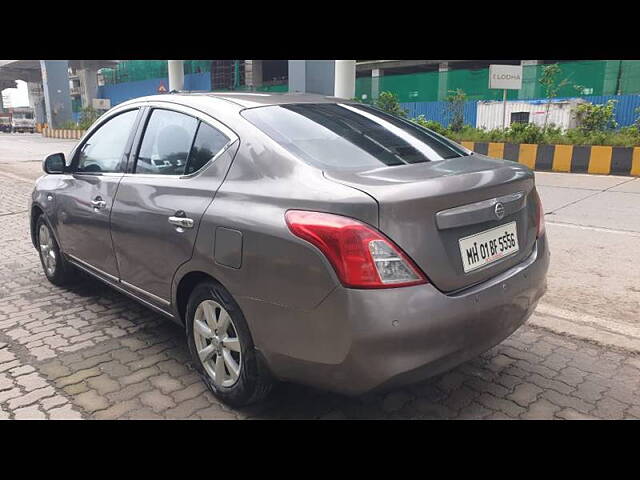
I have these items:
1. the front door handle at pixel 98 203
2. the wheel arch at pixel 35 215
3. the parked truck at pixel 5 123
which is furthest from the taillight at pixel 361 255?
the parked truck at pixel 5 123

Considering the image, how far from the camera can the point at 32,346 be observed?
343cm

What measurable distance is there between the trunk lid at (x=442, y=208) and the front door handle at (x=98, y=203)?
1.79 metres

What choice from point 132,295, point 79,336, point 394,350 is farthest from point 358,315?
point 79,336

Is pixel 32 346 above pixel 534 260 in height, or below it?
below

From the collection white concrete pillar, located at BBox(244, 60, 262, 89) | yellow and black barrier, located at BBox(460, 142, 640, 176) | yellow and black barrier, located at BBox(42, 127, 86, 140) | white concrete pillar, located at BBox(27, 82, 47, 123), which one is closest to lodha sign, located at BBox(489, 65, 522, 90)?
yellow and black barrier, located at BBox(460, 142, 640, 176)

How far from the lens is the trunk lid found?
210 centimetres

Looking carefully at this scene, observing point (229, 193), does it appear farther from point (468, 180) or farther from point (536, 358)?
point (536, 358)

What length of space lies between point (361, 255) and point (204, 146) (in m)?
1.21

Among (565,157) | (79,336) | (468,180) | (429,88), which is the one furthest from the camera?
(429,88)

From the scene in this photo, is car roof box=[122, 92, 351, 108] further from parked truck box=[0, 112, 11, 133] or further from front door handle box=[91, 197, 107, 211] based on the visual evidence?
parked truck box=[0, 112, 11, 133]

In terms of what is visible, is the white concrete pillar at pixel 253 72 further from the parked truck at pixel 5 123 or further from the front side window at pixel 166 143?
the front side window at pixel 166 143

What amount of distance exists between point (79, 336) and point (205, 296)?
145 cm

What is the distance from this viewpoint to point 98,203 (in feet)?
11.4

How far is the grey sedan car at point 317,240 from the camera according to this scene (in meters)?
2.06
